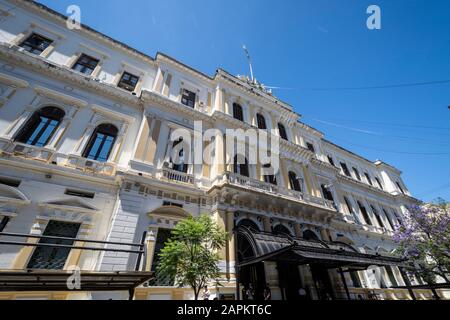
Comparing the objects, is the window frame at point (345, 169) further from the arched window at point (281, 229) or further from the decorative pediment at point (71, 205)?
the decorative pediment at point (71, 205)

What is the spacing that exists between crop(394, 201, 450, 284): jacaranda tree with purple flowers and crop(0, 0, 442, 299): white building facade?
2.50 meters

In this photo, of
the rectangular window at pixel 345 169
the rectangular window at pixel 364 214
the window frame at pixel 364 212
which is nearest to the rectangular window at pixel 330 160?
the rectangular window at pixel 345 169

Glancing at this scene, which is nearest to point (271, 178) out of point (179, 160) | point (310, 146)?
point (179, 160)

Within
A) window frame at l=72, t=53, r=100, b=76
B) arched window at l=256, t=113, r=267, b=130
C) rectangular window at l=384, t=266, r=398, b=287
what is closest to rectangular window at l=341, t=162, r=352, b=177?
rectangular window at l=384, t=266, r=398, b=287

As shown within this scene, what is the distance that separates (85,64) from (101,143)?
5787 millimetres

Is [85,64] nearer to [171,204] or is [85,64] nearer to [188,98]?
[188,98]

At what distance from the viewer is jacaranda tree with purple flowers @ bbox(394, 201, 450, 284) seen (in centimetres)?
1393

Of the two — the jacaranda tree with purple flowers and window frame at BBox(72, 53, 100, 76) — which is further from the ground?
window frame at BBox(72, 53, 100, 76)

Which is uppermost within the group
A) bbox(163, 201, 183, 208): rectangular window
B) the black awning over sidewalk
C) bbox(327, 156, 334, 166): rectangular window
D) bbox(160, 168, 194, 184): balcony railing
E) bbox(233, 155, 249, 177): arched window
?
bbox(327, 156, 334, 166): rectangular window

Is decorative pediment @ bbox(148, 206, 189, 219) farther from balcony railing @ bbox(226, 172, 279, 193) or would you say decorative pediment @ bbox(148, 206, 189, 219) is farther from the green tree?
balcony railing @ bbox(226, 172, 279, 193)

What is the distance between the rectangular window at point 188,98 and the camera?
573 inches

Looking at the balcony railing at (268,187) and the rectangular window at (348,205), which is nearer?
the balcony railing at (268,187)

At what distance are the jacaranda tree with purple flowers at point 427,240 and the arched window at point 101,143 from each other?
21455 mm
